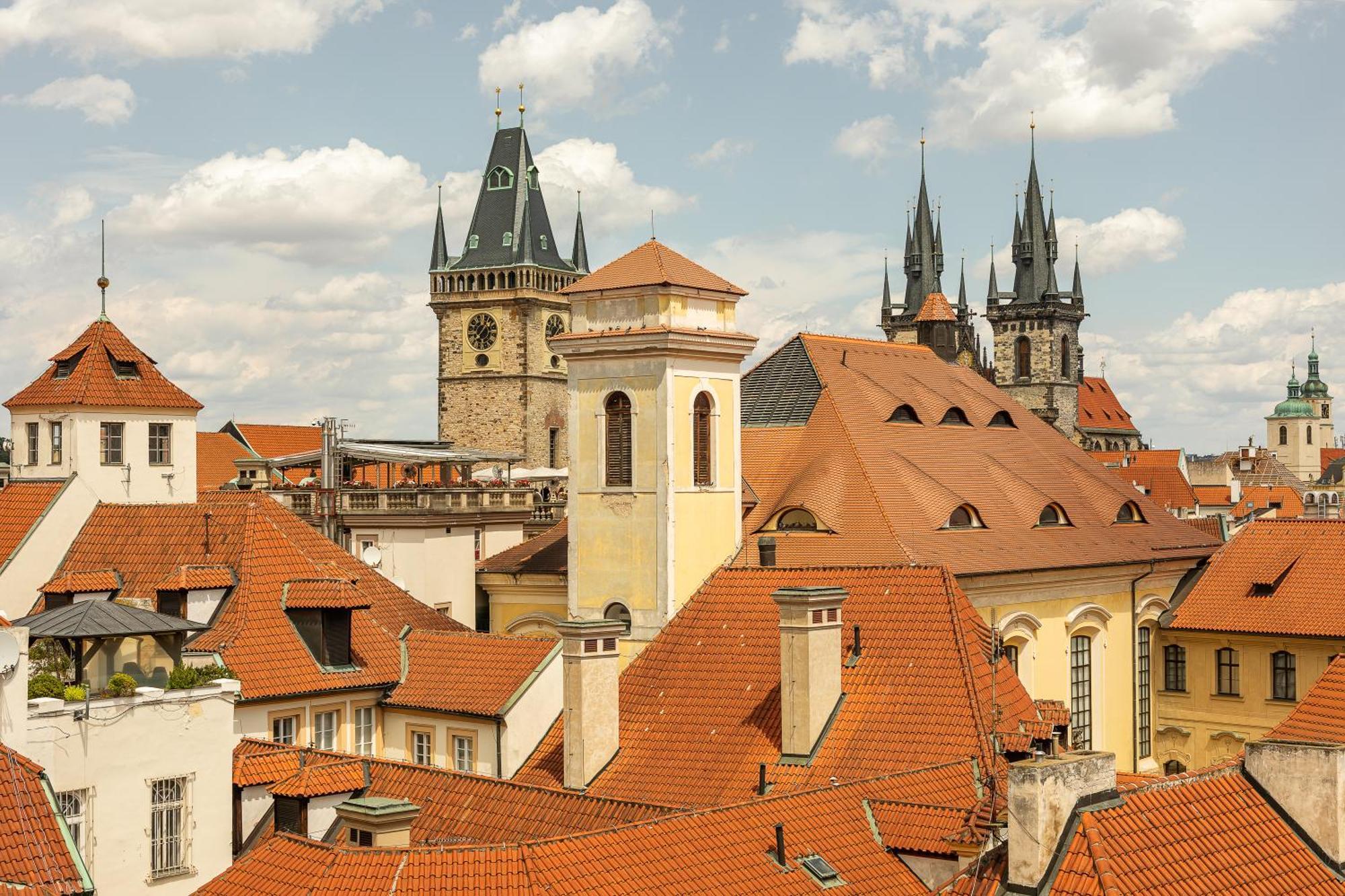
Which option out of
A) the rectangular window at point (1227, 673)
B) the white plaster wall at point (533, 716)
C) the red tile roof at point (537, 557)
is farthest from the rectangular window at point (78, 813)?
the rectangular window at point (1227, 673)

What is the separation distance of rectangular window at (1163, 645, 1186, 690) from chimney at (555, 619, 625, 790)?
860 inches

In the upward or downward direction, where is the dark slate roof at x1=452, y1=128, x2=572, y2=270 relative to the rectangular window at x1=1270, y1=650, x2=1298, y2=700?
upward

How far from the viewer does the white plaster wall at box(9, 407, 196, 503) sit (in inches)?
1395

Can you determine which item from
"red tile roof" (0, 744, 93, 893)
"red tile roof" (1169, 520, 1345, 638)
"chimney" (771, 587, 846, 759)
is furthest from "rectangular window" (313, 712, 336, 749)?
"red tile roof" (1169, 520, 1345, 638)

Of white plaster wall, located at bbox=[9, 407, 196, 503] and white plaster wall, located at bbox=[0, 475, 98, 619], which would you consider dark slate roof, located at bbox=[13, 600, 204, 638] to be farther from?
white plaster wall, located at bbox=[9, 407, 196, 503]

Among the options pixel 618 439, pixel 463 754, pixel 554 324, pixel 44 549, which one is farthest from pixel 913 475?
pixel 554 324

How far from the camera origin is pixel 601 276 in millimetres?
34531

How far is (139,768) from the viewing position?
21.2 meters

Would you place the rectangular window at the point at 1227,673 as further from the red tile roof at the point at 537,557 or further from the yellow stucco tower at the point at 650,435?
the red tile roof at the point at 537,557

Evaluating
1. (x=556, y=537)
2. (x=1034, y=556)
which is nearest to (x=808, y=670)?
(x=1034, y=556)

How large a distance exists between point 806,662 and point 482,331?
265 ft

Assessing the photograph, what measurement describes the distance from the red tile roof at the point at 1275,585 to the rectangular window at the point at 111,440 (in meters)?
24.4

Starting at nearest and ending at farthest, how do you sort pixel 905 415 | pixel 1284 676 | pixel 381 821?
1. pixel 381 821
2. pixel 1284 676
3. pixel 905 415

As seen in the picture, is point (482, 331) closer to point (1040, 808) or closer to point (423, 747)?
point (423, 747)
